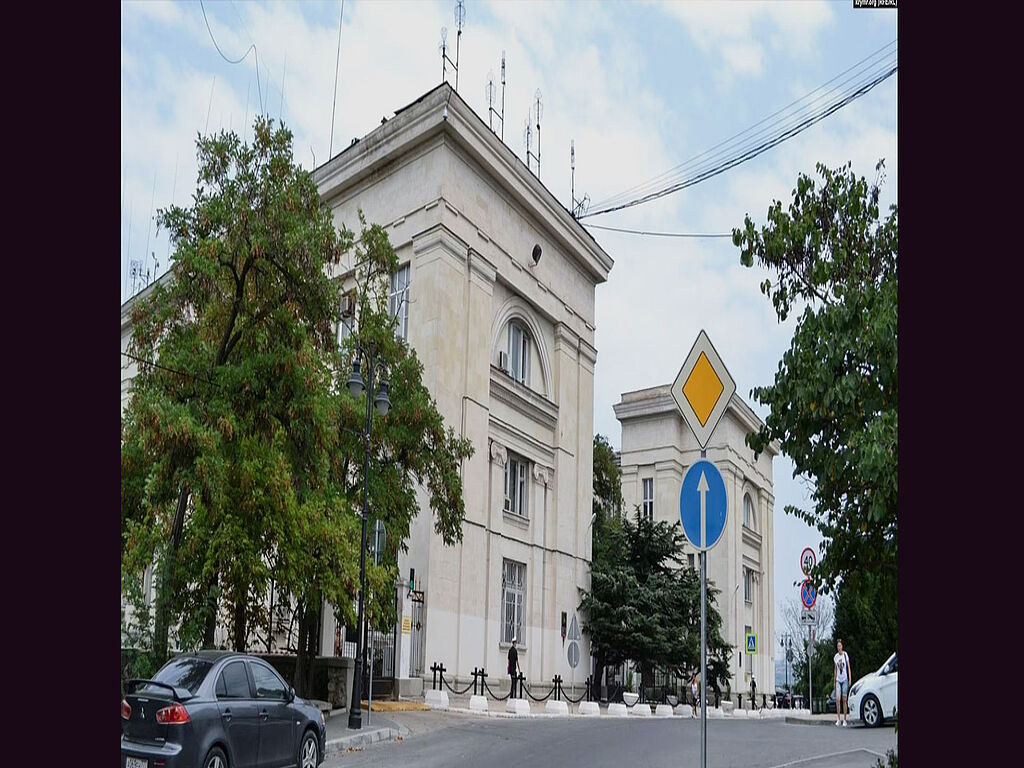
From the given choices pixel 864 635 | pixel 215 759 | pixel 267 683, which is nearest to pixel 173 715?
pixel 215 759

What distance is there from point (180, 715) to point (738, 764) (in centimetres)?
847

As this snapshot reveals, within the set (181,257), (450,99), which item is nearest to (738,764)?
(181,257)

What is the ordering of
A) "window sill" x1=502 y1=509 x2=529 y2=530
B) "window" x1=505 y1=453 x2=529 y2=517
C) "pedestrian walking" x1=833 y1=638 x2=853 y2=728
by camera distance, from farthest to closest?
1. "window" x1=505 y1=453 x2=529 y2=517
2. "window sill" x1=502 y1=509 x2=529 y2=530
3. "pedestrian walking" x1=833 y1=638 x2=853 y2=728

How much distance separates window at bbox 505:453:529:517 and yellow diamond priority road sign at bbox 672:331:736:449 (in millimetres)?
30947

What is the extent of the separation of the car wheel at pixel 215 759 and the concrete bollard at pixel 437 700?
61.6ft

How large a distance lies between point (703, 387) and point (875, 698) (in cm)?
1869

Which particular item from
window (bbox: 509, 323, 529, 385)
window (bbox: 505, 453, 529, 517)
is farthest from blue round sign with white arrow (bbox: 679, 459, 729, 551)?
window (bbox: 509, 323, 529, 385)

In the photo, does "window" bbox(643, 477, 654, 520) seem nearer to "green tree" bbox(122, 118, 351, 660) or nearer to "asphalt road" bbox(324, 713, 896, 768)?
"asphalt road" bbox(324, 713, 896, 768)

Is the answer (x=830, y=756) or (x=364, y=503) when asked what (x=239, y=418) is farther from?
(x=830, y=756)

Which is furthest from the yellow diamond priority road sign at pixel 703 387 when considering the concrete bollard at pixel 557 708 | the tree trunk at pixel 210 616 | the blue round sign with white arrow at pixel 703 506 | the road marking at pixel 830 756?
the concrete bollard at pixel 557 708

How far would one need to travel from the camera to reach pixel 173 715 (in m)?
11.7

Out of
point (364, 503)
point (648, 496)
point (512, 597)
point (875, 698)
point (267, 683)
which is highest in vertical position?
point (648, 496)

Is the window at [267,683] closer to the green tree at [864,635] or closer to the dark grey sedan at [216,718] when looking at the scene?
the dark grey sedan at [216,718]

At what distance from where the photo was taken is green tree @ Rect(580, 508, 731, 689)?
41.8 meters
